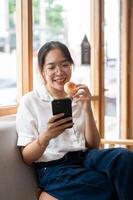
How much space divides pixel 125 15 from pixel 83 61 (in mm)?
889

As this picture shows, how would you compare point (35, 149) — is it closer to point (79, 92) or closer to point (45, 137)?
point (45, 137)

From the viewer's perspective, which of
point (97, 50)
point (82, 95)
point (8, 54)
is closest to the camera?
point (82, 95)

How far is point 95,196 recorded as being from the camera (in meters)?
1.70

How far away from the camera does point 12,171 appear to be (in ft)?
5.68

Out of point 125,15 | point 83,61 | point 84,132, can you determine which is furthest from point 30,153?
point 125,15

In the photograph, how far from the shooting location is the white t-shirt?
5.89ft

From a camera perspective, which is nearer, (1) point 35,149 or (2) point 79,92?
(1) point 35,149

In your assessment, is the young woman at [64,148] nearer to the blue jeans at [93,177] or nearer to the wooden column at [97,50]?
the blue jeans at [93,177]

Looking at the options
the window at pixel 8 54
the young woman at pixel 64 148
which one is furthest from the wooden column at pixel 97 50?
the young woman at pixel 64 148

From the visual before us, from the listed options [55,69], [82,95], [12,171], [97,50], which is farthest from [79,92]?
[97,50]

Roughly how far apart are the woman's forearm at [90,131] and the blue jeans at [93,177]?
15 centimetres

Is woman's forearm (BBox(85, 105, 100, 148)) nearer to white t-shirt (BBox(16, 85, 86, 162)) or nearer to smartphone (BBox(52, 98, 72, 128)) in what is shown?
white t-shirt (BBox(16, 85, 86, 162))

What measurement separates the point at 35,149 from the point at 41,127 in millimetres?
151

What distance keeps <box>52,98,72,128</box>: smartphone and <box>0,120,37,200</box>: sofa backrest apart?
0.27 metres
